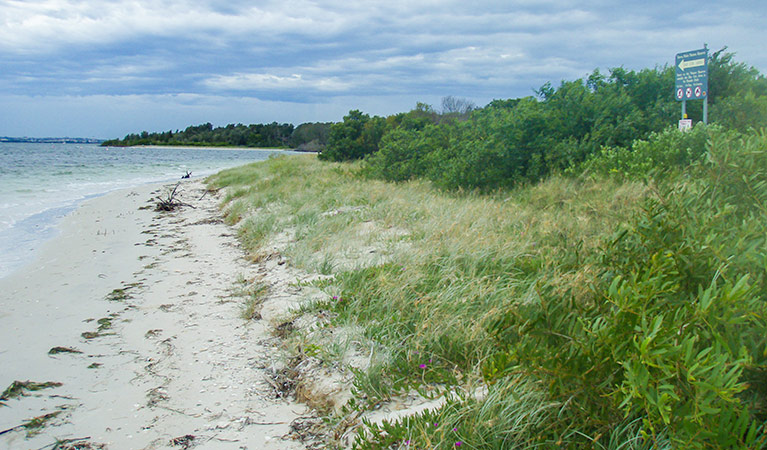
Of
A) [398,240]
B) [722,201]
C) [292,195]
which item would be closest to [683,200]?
[722,201]

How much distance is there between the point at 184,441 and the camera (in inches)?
127

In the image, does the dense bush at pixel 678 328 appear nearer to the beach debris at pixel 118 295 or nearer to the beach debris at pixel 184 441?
the beach debris at pixel 184 441

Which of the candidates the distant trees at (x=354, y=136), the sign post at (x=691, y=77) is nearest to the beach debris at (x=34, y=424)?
the sign post at (x=691, y=77)

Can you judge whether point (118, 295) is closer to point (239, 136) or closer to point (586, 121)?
point (586, 121)

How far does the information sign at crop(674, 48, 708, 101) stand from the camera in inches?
420

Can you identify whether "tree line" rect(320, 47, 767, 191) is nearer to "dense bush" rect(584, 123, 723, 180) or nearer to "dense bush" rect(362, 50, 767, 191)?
"dense bush" rect(362, 50, 767, 191)

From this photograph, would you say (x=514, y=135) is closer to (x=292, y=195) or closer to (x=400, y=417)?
(x=292, y=195)

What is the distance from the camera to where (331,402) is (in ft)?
11.4

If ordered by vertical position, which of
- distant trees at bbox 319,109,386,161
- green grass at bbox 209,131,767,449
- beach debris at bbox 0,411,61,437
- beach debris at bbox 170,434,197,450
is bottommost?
beach debris at bbox 170,434,197,450

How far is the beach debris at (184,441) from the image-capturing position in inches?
125

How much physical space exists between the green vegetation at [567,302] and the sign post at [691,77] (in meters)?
1.00

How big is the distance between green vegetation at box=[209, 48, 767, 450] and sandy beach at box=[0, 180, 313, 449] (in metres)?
0.57

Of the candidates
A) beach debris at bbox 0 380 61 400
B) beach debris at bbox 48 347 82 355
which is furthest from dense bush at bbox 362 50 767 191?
beach debris at bbox 0 380 61 400

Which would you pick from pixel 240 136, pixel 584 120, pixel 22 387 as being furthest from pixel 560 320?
pixel 240 136
